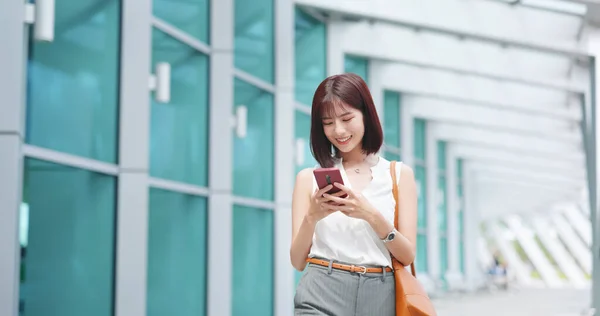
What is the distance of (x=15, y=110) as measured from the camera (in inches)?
209

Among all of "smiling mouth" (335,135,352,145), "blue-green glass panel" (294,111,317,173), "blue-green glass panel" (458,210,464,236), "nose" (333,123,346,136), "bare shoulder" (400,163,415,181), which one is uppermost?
"blue-green glass panel" (294,111,317,173)

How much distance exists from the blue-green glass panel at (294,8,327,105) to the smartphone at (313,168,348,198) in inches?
441

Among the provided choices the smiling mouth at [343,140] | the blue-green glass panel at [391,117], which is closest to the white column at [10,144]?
the smiling mouth at [343,140]

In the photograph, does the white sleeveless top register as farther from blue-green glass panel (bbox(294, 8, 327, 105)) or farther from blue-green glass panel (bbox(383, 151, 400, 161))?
blue-green glass panel (bbox(383, 151, 400, 161))

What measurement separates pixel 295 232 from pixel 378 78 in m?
15.4

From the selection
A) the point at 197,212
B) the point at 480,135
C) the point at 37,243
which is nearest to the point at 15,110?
the point at 37,243

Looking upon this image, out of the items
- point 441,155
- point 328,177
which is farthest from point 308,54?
point 441,155

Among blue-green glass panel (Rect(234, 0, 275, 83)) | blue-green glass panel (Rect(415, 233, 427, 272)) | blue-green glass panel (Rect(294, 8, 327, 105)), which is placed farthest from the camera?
blue-green glass panel (Rect(415, 233, 427, 272))

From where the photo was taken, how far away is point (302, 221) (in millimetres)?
2807

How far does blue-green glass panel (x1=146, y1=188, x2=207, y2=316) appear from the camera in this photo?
8531mm

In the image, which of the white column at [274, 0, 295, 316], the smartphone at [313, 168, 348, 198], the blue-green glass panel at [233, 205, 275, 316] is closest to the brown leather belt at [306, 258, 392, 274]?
the smartphone at [313, 168, 348, 198]

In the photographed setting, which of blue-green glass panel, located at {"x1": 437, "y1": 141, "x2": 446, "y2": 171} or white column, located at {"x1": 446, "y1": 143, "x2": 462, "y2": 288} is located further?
blue-green glass panel, located at {"x1": 437, "y1": 141, "x2": 446, "y2": 171}

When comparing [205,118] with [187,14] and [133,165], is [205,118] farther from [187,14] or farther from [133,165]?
[133,165]

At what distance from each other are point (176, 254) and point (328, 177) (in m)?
6.73
